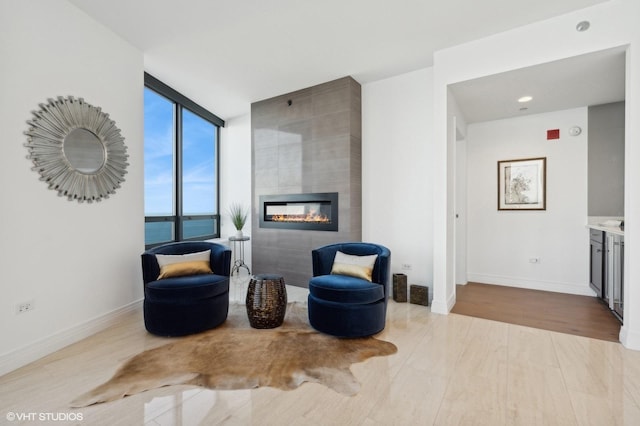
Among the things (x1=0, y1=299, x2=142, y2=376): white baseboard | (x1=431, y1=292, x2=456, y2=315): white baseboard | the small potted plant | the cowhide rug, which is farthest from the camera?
the small potted plant

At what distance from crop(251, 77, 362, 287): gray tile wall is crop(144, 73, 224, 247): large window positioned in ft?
3.63

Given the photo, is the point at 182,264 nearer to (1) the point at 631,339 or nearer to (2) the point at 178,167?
(2) the point at 178,167

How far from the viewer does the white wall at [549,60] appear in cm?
253

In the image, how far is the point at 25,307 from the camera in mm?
2348

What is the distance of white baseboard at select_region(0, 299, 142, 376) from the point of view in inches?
86.7

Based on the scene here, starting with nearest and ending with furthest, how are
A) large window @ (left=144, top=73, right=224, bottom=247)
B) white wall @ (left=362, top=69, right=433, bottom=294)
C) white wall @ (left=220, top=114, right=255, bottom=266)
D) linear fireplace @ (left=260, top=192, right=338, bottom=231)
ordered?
white wall @ (left=362, top=69, right=433, bottom=294), linear fireplace @ (left=260, top=192, right=338, bottom=231), large window @ (left=144, top=73, right=224, bottom=247), white wall @ (left=220, top=114, right=255, bottom=266)

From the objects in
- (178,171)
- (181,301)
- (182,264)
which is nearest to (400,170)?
(182,264)

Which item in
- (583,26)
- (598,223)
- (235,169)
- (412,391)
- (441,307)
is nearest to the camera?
(412,391)

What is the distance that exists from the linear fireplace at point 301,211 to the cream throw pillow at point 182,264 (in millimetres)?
1647

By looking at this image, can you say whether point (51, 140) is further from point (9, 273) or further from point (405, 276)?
point (405, 276)

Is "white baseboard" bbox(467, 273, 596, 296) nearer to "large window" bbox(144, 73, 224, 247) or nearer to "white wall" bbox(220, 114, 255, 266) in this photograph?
"white wall" bbox(220, 114, 255, 266)

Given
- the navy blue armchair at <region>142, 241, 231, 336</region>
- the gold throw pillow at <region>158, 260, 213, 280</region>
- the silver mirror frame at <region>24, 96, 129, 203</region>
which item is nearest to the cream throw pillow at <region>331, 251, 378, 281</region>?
the navy blue armchair at <region>142, 241, 231, 336</region>

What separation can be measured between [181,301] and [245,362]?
884mm

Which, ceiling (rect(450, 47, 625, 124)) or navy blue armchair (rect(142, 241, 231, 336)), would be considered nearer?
navy blue armchair (rect(142, 241, 231, 336))
